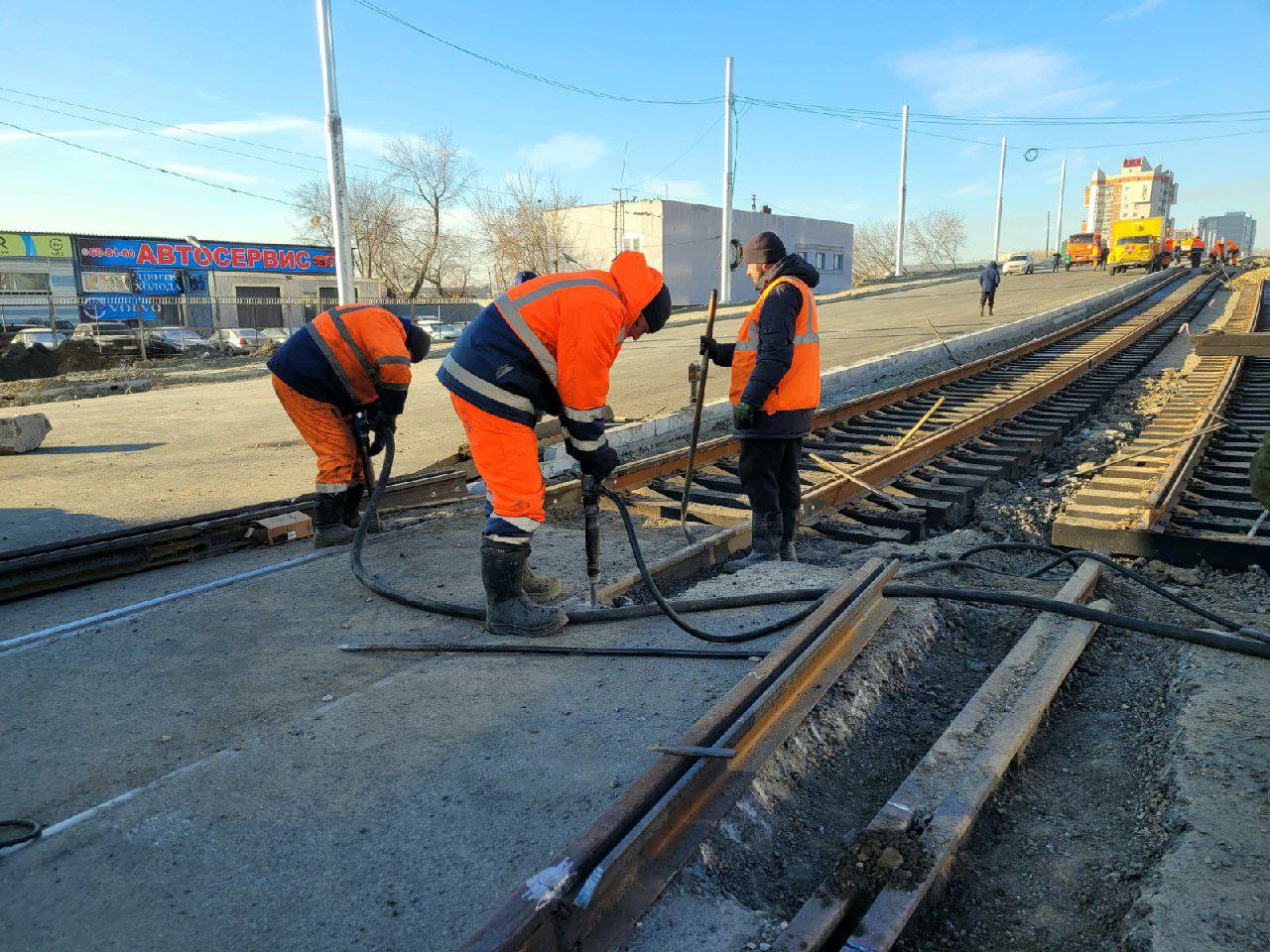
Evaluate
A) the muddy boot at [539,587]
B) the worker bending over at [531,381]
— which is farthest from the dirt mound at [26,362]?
the worker bending over at [531,381]

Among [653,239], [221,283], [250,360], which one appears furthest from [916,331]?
[221,283]

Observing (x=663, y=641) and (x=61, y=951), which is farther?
(x=663, y=641)

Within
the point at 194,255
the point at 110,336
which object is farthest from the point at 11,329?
the point at 194,255

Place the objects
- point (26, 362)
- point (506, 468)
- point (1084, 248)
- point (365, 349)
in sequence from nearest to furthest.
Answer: point (506, 468) < point (365, 349) < point (26, 362) < point (1084, 248)

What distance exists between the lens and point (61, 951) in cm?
200

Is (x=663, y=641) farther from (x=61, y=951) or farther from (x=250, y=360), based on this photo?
(x=250, y=360)

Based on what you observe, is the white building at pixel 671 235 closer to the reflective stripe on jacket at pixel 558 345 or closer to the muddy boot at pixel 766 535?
the muddy boot at pixel 766 535

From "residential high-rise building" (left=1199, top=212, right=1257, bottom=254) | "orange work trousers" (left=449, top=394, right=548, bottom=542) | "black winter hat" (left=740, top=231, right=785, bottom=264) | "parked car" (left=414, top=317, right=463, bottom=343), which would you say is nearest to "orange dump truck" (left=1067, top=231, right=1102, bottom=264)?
"parked car" (left=414, top=317, right=463, bottom=343)

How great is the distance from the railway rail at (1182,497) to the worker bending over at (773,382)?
6.42 ft

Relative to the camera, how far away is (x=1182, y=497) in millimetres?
6285

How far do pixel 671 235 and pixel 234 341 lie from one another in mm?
26214

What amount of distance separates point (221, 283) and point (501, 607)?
4166 centimetres

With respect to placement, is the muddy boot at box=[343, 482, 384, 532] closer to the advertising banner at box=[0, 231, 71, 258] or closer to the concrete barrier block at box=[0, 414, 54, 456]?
the concrete barrier block at box=[0, 414, 54, 456]

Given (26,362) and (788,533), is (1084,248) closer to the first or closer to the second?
(26,362)
